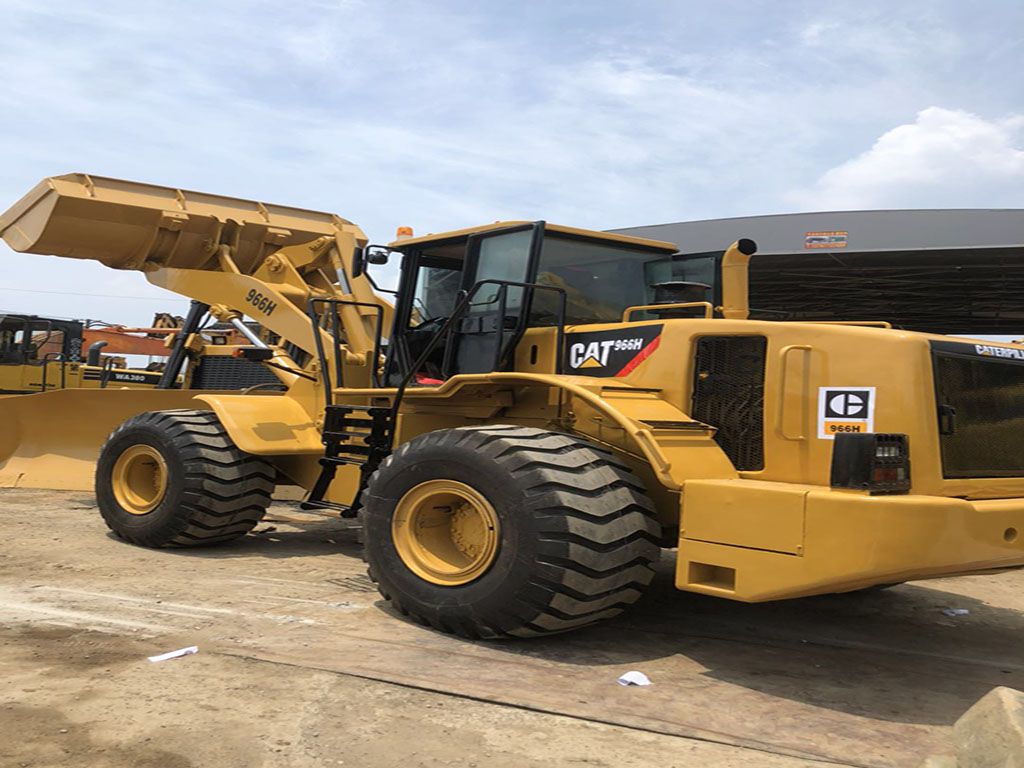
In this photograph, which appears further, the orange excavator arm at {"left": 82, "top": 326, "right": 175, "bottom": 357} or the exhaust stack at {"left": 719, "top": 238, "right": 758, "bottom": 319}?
the orange excavator arm at {"left": 82, "top": 326, "right": 175, "bottom": 357}

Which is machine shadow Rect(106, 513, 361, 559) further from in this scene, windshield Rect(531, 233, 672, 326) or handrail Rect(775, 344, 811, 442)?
handrail Rect(775, 344, 811, 442)

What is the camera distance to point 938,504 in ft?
13.1

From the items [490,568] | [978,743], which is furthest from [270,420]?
[978,743]

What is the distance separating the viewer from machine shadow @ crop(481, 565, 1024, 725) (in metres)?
4.28

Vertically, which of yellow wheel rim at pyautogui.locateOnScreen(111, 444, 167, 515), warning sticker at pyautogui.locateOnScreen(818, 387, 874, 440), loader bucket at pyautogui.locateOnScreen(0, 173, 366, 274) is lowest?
yellow wheel rim at pyautogui.locateOnScreen(111, 444, 167, 515)

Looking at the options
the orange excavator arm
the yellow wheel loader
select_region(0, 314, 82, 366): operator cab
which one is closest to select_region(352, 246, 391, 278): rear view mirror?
the yellow wheel loader

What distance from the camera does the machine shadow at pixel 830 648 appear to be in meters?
4.28

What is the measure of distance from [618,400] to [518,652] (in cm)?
134

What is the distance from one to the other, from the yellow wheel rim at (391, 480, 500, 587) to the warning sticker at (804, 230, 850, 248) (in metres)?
10.3

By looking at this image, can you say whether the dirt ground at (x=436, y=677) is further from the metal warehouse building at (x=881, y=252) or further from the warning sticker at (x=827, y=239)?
the warning sticker at (x=827, y=239)

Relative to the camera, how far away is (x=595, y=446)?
16.0ft

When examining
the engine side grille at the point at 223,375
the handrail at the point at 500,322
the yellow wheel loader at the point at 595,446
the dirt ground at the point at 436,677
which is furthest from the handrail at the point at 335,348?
the engine side grille at the point at 223,375

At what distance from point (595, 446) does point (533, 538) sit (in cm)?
68

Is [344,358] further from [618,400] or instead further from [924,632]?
[924,632]
